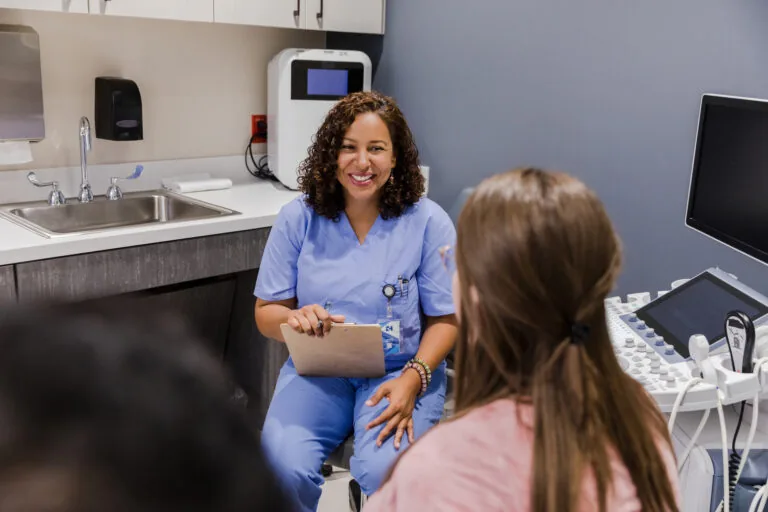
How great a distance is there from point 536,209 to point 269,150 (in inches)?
91.1

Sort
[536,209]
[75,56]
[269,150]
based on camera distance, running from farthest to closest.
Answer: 1. [269,150]
2. [75,56]
3. [536,209]

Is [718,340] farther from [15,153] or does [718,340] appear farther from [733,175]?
[15,153]

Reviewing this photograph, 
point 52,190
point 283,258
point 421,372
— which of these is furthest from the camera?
point 52,190

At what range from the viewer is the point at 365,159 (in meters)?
2.01

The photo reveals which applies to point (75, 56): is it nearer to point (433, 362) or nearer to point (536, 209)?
point (433, 362)

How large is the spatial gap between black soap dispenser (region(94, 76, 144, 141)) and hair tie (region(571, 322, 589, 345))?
2088 mm

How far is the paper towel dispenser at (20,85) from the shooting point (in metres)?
2.38

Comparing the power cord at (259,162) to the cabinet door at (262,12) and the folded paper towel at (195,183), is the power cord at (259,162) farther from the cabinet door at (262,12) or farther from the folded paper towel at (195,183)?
the cabinet door at (262,12)

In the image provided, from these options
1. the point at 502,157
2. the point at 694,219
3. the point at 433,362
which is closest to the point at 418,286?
the point at 433,362

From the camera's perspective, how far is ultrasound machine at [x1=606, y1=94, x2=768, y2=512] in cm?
146

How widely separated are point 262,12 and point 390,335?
141 cm

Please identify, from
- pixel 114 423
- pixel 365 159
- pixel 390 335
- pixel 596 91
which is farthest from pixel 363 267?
pixel 114 423

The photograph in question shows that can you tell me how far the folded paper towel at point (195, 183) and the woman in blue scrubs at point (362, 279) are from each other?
892 millimetres

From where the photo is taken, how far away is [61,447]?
1.11 feet
